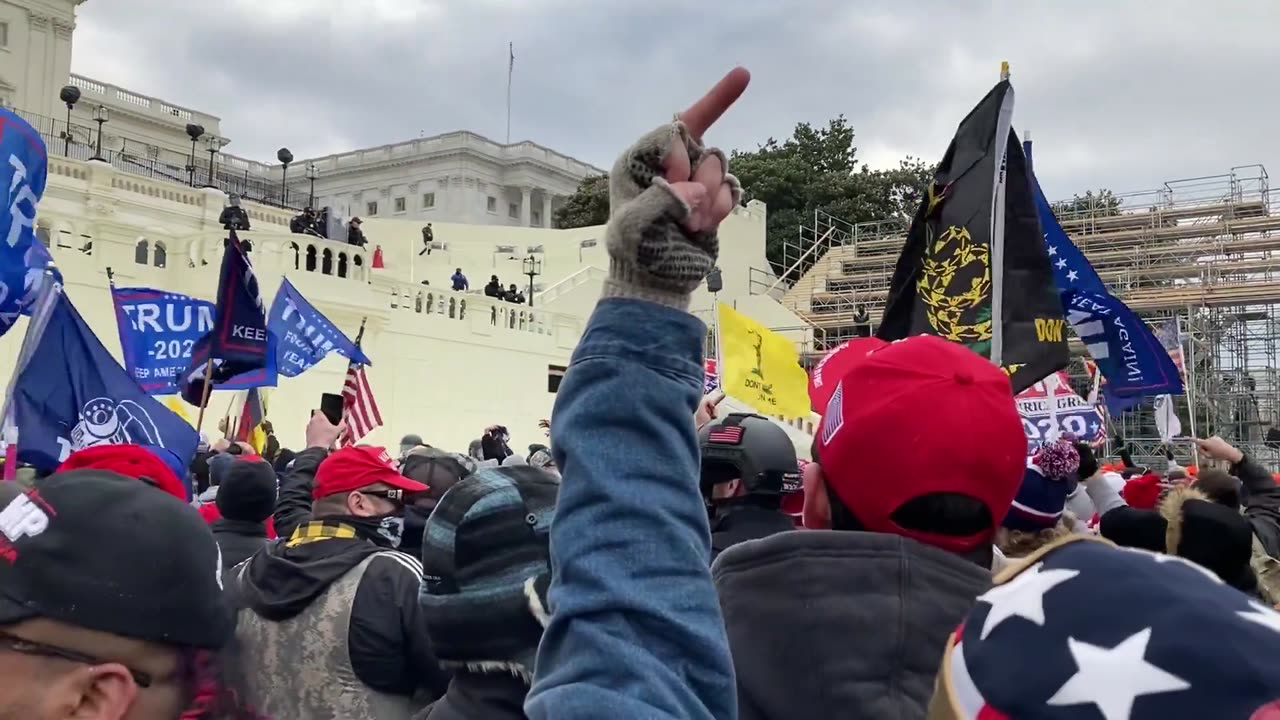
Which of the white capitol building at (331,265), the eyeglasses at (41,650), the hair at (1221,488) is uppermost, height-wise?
the white capitol building at (331,265)

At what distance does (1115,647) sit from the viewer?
0.90 metres

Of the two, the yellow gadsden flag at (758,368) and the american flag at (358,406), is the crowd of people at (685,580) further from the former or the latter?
the american flag at (358,406)

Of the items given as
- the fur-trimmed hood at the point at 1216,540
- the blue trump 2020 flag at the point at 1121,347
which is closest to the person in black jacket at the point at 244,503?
the fur-trimmed hood at the point at 1216,540

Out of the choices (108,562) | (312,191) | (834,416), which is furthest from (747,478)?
(312,191)

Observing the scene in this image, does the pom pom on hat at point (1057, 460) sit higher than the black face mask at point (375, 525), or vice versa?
the pom pom on hat at point (1057, 460)

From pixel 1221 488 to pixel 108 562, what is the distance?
4.15 m

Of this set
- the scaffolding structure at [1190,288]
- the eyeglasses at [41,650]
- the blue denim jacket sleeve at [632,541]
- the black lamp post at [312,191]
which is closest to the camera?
the blue denim jacket sleeve at [632,541]

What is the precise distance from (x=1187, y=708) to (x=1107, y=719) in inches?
2.4

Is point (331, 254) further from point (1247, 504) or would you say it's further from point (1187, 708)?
point (1187, 708)

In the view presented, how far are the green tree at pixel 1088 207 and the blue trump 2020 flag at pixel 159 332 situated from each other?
31.3 meters

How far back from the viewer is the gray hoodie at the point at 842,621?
1.55 m

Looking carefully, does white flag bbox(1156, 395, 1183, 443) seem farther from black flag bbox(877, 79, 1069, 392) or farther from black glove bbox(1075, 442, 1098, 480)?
black flag bbox(877, 79, 1069, 392)

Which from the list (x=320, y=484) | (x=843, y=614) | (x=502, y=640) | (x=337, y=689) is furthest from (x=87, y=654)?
(x=320, y=484)

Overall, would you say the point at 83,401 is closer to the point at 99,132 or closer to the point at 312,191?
the point at 99,132
